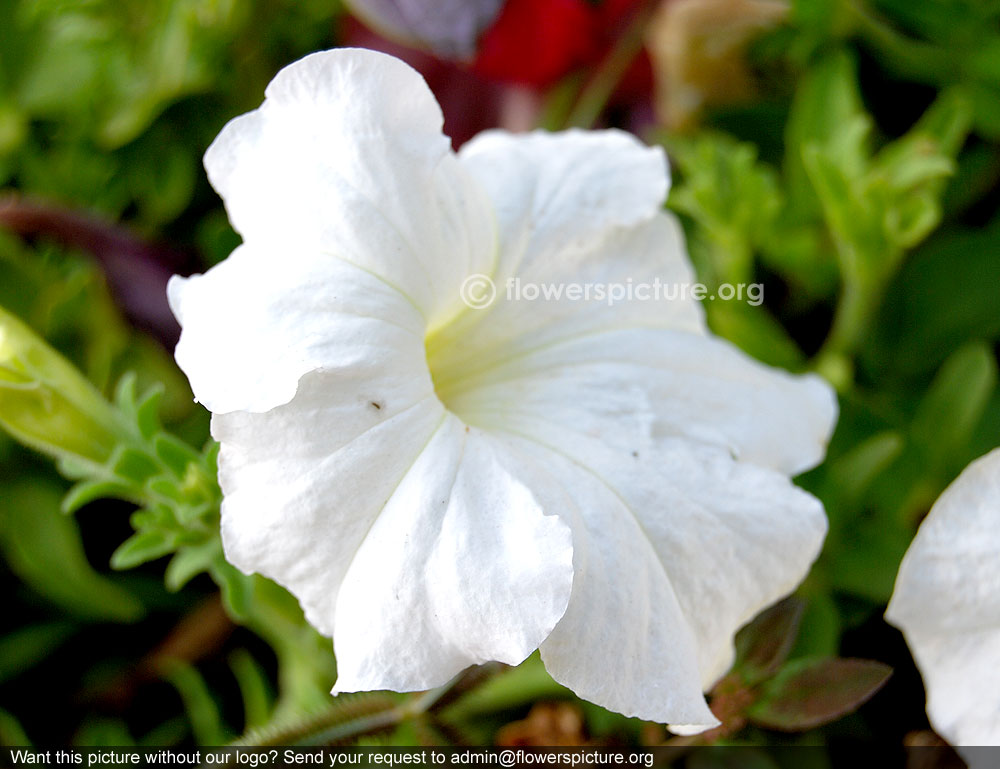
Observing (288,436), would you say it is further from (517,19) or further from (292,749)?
(517,19)

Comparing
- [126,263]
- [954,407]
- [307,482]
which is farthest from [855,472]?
[126,263]

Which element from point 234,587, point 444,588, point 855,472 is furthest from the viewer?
point 855,472

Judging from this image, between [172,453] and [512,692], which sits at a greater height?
[172,453]

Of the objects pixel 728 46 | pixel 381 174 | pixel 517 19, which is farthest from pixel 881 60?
pixel 381 174

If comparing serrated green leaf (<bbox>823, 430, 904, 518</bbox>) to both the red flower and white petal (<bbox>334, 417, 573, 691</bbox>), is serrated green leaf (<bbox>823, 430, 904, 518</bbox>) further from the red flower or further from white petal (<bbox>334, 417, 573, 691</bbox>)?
the red flower

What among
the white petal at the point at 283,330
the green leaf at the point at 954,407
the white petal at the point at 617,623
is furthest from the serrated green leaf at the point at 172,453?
the green leaf at the point at 954,407

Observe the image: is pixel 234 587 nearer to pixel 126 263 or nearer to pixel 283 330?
pixel 283 330
